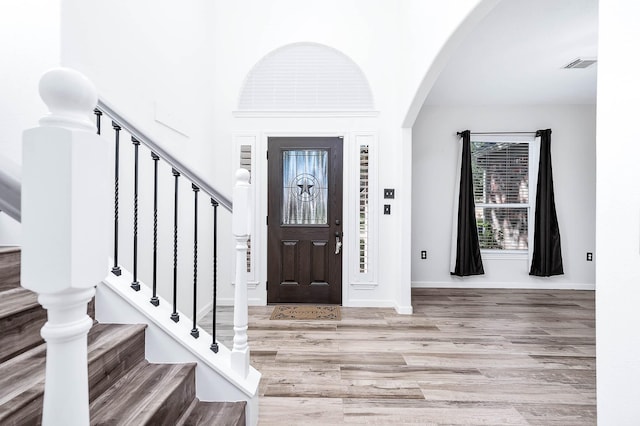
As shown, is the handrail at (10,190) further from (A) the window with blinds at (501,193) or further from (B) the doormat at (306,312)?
(A) the window with blinds at (501,193)

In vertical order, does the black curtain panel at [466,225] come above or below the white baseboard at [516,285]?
above

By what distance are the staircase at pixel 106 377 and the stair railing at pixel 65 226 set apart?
0.72 meters

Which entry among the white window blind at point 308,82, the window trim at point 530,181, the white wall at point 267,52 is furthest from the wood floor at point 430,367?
the white window blind at point 308,82

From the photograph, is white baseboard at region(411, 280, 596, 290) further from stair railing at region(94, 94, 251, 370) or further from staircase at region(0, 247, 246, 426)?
staircase at region(0, 247, 246, 426)

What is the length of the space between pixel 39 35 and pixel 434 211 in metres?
4.83

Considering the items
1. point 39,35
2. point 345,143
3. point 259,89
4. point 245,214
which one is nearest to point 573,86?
point 345,143

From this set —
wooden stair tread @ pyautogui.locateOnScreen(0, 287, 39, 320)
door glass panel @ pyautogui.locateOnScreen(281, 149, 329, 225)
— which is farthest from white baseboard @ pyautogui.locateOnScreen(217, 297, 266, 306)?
wooden stair tread @ pyautogui.locateOnScreen(0, 287, 39, 320)

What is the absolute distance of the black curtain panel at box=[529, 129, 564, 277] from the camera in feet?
17.2

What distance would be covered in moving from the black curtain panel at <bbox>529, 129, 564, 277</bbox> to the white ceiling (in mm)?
764

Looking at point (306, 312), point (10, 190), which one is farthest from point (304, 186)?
point (10, 190)

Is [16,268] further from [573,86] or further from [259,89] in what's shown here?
[573,86]

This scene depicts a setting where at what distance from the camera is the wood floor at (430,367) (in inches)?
80.7

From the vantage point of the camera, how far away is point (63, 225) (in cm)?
51

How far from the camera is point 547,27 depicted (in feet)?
10.7
